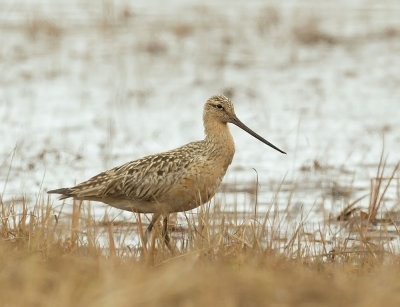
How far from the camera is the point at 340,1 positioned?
17406mm

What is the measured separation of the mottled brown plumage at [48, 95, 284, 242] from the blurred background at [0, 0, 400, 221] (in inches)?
19.9

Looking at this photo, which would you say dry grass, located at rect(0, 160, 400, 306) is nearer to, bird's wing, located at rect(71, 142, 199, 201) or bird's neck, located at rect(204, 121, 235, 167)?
bird's wing, located at rect(71, 142, 199, 201)

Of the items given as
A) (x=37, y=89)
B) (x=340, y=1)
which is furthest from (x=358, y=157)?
(x=340, y=1)

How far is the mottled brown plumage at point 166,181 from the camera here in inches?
267

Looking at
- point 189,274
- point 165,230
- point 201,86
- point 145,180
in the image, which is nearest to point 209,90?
point 201,86

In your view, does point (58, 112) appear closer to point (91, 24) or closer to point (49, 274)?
point (91, 24)

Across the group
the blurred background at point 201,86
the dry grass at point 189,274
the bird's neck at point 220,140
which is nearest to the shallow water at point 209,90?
the blurred background at point 201,86

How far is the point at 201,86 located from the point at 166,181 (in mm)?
5977

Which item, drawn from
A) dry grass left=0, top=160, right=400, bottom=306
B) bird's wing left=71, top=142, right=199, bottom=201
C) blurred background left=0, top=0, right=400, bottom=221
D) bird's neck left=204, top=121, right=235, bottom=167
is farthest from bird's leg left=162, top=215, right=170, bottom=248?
blurred background left=0, top=0, right=400, bottom=221

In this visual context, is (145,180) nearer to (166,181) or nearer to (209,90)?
(166,181)

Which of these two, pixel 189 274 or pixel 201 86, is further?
pixel 201 86

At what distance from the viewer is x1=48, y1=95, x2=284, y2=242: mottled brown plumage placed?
678cm

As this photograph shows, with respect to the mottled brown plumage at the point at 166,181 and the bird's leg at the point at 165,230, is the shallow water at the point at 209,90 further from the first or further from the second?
the bird's leg at the point at 165,230

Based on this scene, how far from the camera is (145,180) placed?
691 centimetres
